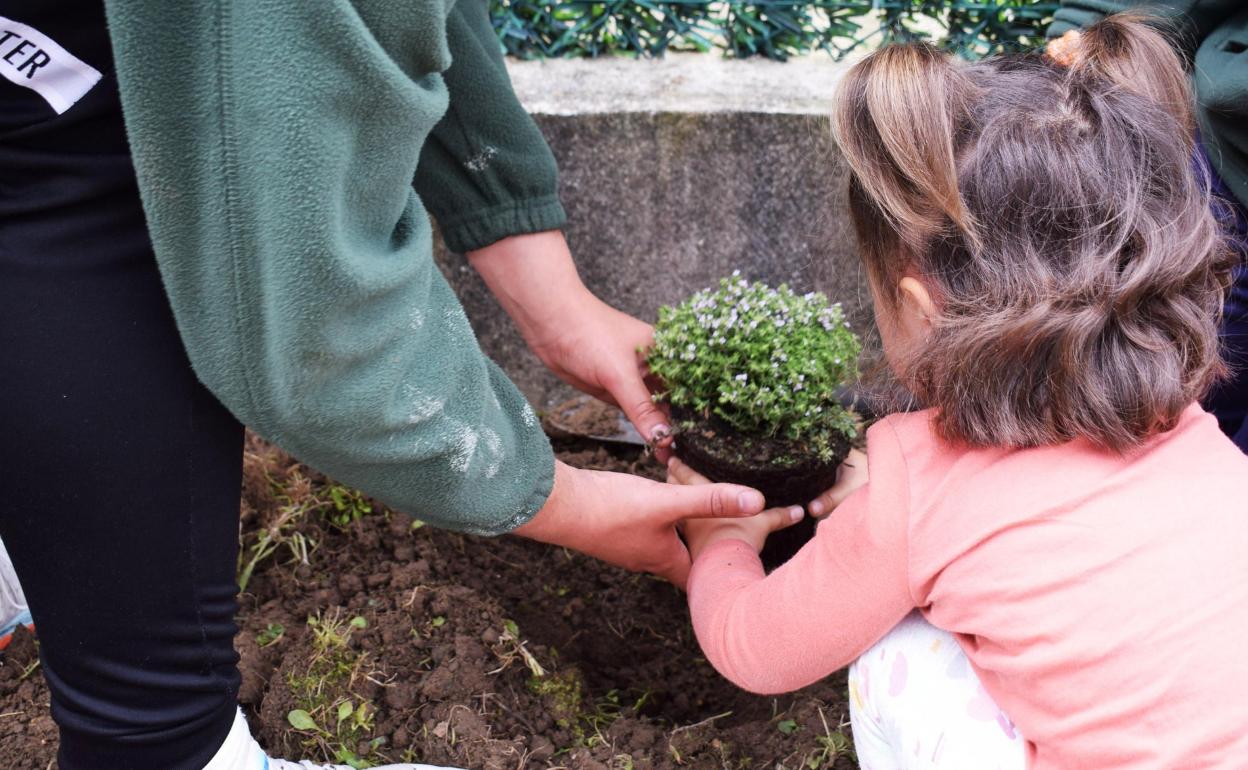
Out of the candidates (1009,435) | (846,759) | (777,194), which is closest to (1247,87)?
(1009,435)

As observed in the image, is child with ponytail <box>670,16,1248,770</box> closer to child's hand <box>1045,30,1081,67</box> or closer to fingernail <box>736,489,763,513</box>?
child's hand <box>1045,30,1081,67</box>

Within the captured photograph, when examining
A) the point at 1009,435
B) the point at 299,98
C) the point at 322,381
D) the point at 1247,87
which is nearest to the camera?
the point at 299,98

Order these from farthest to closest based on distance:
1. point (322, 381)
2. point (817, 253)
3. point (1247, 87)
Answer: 1. point (817, 253)
2. point (1247, 87)
3. point (322, 381)

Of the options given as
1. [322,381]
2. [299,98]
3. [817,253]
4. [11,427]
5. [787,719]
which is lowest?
[787,719]

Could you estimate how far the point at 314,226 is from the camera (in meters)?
1.09

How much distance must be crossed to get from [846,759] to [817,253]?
1403mm

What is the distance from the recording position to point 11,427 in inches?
50.8

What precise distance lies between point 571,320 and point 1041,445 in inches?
43.3

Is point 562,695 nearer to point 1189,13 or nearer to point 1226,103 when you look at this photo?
point 1226,103

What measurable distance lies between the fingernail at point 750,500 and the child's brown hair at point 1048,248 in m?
0.44

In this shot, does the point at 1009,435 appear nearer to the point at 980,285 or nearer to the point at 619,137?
the point at 980,285

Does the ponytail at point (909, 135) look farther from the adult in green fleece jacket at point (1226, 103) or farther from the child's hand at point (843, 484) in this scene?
the child's hand at point (843, 484)

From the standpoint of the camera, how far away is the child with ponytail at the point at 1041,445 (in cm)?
130

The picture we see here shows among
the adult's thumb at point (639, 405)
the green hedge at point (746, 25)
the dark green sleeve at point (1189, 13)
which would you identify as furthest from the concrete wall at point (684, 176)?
the dark green sleeve at point (1189, 13)
